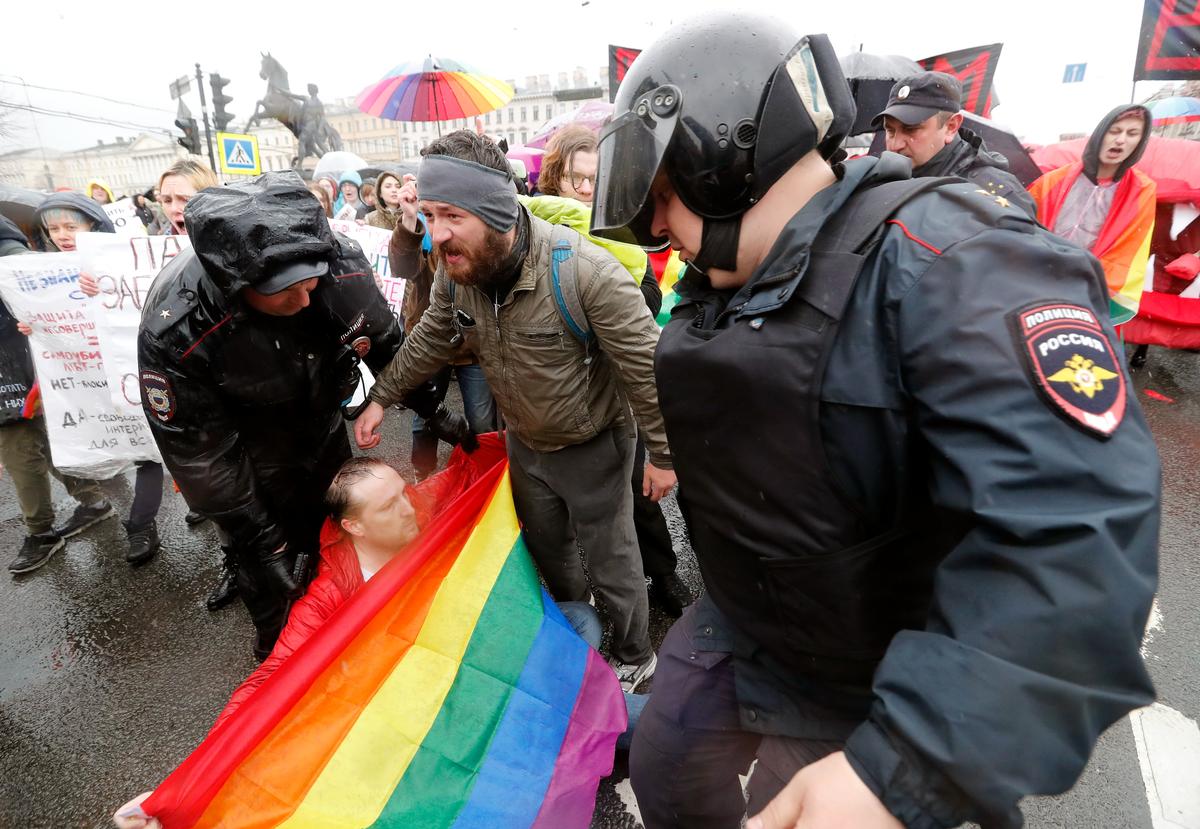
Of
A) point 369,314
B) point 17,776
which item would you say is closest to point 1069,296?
point 369,314

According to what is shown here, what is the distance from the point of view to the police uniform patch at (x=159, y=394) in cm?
217

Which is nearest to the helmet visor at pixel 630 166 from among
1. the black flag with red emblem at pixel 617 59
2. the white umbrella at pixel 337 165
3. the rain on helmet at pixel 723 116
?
the rain on helmet at pixel 723 116

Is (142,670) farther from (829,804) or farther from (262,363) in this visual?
(829,804)

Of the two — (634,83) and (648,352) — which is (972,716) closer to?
(634,83)

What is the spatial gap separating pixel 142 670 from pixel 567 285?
109 inches

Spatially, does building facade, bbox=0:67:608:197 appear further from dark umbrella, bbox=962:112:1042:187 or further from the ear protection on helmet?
the ear protection on helmet

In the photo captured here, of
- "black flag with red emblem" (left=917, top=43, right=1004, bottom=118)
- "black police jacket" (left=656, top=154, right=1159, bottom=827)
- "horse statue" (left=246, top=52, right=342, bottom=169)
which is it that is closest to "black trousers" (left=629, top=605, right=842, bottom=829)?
"black police jacket" (left=656, top=154, right=1159, bottom=827)

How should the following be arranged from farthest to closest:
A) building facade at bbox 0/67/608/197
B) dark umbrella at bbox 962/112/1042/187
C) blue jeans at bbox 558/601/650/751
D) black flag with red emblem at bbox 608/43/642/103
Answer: building facade at bbox 0/67/608/197 < black flag with red emblem at bbox 608/43/642/103 < dark umbrella at bbox 962/112/1042/187 < blue jeans at bbox 558/601/650/751

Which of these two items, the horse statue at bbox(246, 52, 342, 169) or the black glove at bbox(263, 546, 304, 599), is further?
the horse statue at bbox(246, 52, 342, 169)

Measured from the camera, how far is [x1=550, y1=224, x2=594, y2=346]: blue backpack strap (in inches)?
85.5

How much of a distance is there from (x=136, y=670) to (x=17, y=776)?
22.1 inches

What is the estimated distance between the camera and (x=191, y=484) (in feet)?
7.47

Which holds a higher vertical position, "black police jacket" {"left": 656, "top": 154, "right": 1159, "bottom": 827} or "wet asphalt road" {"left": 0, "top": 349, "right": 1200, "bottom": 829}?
"black police jacket" {"left": 656, "top": 154, "right": 1159, "bottom": 827}

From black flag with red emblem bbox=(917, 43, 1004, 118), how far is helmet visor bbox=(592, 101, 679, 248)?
7.18m
